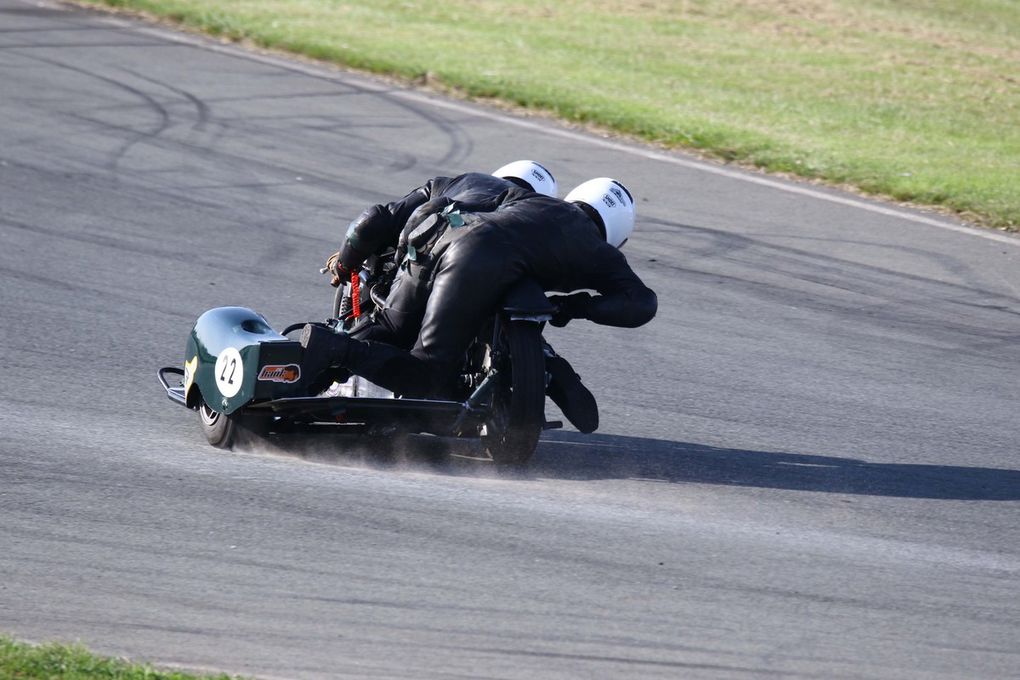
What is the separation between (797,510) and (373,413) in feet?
6.37

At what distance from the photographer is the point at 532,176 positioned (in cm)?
742

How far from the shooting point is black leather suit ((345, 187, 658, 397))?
21.5ft

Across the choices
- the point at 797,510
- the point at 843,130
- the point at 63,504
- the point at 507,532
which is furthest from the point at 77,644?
the point at 843,130

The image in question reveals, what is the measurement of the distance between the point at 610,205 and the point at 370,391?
4.71 ft

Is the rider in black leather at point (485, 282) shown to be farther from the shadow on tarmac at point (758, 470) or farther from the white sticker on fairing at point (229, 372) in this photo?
the shadow on tarmac at point (758, 470)

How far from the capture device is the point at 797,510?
6.59 meters

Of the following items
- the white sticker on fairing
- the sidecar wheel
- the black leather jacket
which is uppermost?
the black leather jacket

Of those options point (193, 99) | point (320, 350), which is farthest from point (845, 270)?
point (193, 99)

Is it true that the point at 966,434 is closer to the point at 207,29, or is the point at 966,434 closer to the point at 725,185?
the point at 725,185

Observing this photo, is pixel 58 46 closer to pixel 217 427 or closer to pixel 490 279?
pixel 217 427

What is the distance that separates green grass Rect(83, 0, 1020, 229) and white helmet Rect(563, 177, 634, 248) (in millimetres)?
5639

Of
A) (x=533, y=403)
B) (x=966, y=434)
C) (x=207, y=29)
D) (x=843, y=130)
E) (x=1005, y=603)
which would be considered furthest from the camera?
(x=207, y=29)

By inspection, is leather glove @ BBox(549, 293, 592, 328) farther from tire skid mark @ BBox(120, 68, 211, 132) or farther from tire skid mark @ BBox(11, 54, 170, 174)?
tire skid mark @ BBox(120, 68, 211, 132)

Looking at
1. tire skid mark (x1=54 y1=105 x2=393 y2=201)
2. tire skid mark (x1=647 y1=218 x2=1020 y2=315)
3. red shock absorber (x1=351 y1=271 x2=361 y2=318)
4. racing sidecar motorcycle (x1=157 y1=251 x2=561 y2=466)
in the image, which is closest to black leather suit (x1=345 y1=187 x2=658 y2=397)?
racing sidecar motorcycle (x1=157 y1=251 x2=561 y2=466)
